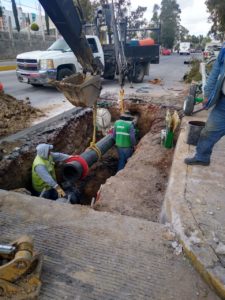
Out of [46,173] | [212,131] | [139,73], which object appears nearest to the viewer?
[212,131]

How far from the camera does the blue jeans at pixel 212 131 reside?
360 centimetres

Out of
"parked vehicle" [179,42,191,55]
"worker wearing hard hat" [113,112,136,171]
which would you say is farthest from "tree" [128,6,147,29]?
"worker wearing hard hat" [113,112,136,171]

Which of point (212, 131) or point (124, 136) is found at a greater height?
point (212, 131)

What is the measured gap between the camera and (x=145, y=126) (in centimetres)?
932

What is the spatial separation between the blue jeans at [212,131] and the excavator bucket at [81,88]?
1.76 meters

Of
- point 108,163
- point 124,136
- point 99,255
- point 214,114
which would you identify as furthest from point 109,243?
point 108,163

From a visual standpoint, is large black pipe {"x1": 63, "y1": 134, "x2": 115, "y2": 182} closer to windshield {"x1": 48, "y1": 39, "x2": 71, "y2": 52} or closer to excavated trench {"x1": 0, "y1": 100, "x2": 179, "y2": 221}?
excavated trench {"x1": 0, "y1": 100, "x2": 179, "y2": 221}

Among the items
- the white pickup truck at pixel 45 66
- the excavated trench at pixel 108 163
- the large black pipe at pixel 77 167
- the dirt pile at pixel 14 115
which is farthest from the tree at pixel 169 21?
the large black pipe at pixel 77 167

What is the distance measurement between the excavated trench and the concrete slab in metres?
0.81

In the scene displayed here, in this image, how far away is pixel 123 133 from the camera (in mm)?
7207

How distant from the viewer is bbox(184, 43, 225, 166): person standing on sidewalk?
136 inches

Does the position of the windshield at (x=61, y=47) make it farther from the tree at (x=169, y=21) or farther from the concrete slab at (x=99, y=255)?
the tree at (x=169, y=21)

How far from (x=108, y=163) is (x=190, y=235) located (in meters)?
5.86

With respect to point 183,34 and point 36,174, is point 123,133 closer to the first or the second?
point 36,174
